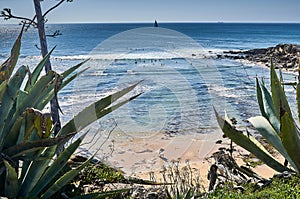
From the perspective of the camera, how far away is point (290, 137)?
8.73 feet

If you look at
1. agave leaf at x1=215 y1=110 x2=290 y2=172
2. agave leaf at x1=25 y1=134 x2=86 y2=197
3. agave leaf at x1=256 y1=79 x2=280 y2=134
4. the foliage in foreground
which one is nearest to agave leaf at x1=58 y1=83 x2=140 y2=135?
agave leaf at x1=25 y1=134 x2=86 y2=197

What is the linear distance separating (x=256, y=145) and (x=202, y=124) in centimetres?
925

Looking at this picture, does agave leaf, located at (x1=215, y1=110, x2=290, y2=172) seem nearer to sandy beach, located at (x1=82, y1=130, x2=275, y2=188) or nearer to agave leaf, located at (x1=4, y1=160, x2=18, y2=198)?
agave leaf, located at (x1=4, y1=160, x2=18, y2=198)

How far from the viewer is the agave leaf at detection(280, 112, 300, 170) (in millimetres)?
2533

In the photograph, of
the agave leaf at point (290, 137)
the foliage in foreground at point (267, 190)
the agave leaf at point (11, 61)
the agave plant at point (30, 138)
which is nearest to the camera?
the agave plant at point (30, 138)

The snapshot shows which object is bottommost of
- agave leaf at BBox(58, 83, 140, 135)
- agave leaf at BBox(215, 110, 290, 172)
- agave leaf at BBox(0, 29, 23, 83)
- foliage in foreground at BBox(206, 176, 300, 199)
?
foliage in foreground at BBox(206, 176, 300, 199)

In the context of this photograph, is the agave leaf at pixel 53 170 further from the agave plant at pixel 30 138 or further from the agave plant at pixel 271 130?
the agave plant at pixel 271 130

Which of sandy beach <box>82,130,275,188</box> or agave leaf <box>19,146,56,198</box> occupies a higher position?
agave leaf <box>19,146,56,198</box>

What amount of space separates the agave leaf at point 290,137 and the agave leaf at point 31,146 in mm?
1505

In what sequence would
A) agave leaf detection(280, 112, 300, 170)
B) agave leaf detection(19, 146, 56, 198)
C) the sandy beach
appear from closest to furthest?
agave leaf detection(19, 146, 56, 198) < agave leaf detection(280, 112, 300, 170) < the sandy beach

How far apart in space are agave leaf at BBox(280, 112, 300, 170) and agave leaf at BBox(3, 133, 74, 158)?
151cm

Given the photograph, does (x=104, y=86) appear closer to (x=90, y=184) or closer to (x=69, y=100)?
(x=69, y=100)

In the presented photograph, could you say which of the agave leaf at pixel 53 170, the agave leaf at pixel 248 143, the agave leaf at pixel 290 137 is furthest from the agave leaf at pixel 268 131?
the agave leaf at pixel 53 170

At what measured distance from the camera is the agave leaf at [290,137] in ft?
8.31
